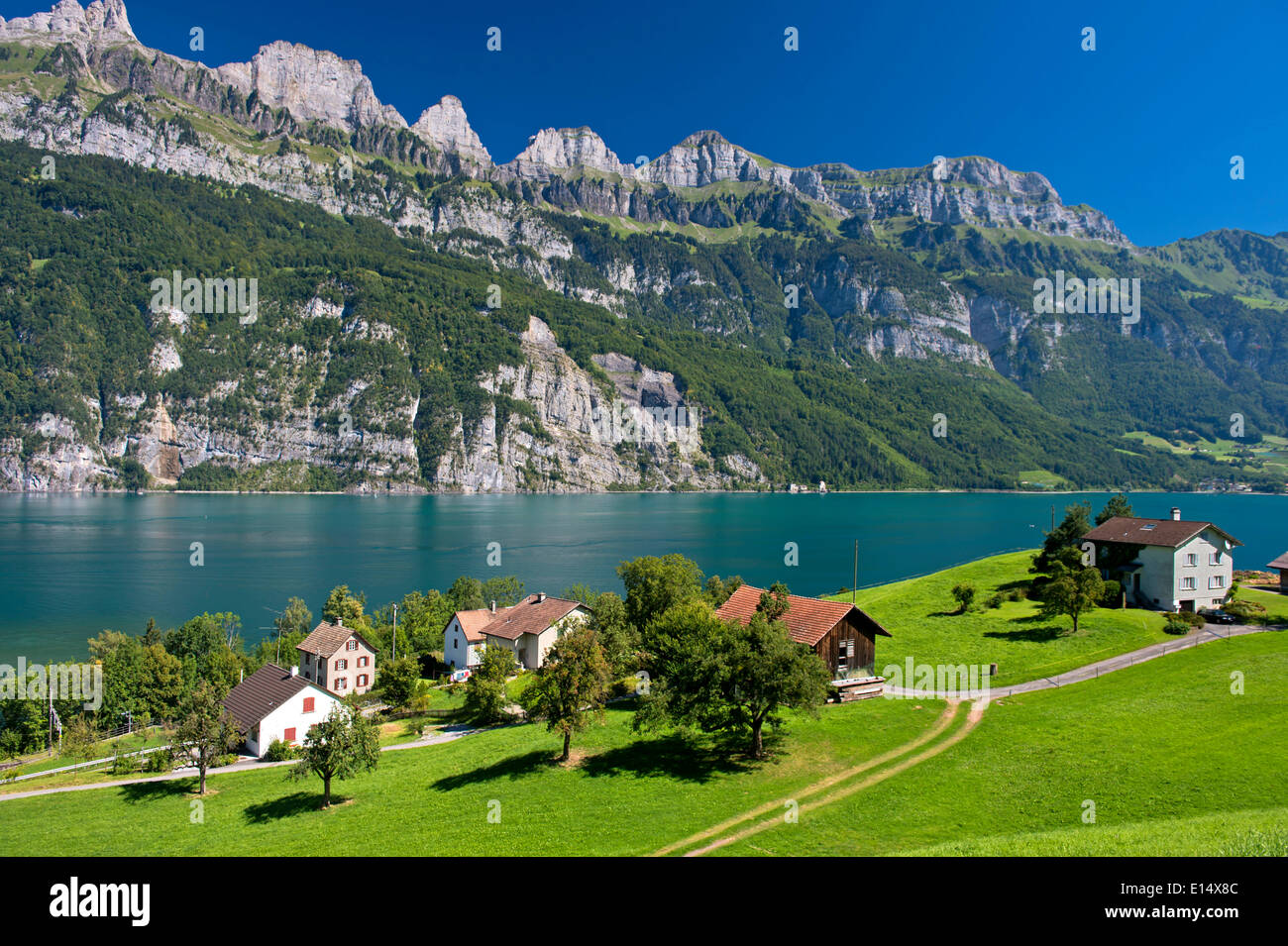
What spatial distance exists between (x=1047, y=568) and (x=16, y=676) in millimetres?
75237

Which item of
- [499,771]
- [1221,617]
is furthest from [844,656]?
[1221,617]

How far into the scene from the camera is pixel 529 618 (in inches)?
2170

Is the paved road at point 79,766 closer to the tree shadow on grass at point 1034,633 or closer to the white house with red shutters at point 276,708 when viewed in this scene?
the white house with red shutters at point 276,708

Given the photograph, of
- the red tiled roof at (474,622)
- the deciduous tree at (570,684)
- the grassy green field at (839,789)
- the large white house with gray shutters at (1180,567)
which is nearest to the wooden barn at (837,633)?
the grassy green field at (839,789)

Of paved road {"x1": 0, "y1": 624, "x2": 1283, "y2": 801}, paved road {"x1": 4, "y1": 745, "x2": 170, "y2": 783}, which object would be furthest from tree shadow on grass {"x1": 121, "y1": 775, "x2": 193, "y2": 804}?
paved road {"x1": 4, "y1": 745, "x2": 170, "y2": 783}

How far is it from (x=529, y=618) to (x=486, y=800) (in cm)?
3087

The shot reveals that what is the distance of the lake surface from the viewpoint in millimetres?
83875

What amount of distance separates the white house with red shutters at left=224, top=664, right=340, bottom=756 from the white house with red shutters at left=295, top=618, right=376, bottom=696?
10699mm

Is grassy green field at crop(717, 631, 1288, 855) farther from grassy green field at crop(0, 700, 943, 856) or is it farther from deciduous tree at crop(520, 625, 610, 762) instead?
deciduous tree at crop(520, 625, 610, 762)

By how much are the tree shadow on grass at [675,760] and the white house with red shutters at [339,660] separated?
3245cm

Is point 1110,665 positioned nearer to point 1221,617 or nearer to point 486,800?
point 1221,617
